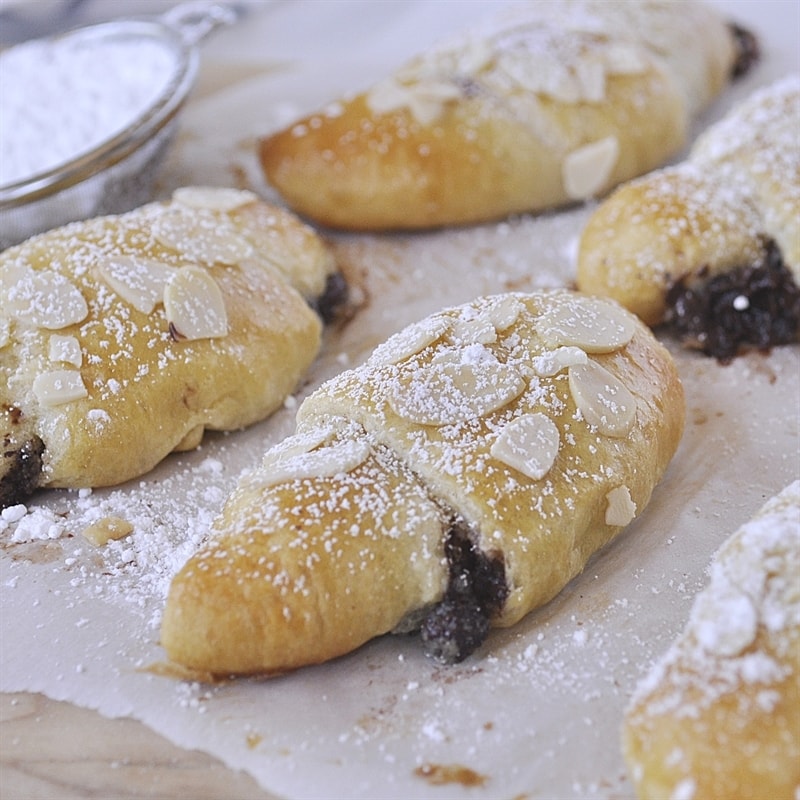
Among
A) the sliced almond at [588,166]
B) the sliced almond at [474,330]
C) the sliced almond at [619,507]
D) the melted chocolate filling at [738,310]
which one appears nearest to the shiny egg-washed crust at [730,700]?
the sliced almond at [619,507]

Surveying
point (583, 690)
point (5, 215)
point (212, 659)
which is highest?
point (5, 215)

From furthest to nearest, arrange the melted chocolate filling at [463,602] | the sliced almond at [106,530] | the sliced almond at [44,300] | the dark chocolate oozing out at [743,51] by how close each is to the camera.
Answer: the dark chocolate oozing out at [743,51] < the sliced almond at [44,300] < the sliced almond at [106,530] < the melted chocolate filling at [463,602]

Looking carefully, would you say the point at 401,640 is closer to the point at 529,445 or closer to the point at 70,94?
the point at 529,445

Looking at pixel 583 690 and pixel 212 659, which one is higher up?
pixel 212 659

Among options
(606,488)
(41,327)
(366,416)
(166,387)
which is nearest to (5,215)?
(41,327)

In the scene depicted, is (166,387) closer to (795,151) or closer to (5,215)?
(5,215)

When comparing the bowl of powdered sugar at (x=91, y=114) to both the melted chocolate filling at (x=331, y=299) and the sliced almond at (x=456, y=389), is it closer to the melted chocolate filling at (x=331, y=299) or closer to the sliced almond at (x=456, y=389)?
the melted chocolate filling at (x=331, y=299)
